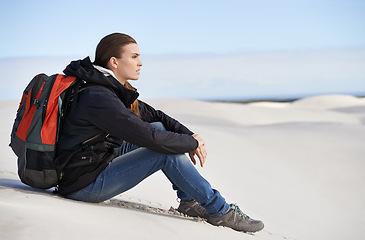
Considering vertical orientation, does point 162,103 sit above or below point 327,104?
below

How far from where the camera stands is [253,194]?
25.2ft

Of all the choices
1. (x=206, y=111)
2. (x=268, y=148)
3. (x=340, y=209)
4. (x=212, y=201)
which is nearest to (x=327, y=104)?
(x=206, y=111)

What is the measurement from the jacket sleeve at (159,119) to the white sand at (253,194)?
885 mm

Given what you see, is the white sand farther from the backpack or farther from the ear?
the ear

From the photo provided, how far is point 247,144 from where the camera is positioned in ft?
34.7

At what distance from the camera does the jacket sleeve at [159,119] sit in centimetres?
427

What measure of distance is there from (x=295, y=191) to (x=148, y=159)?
215 inches

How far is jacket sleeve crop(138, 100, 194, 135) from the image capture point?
427 centimetres

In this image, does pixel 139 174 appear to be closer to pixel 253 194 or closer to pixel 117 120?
pixel 117 120

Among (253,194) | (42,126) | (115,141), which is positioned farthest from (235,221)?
(253,194)

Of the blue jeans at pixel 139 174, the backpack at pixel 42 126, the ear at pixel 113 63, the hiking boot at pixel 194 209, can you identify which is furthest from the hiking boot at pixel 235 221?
the ear at pixel 113 63

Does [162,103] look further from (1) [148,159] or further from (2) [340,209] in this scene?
(1) [148,159]

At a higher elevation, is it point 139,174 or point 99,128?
point 99,128

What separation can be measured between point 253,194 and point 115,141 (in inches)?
179
